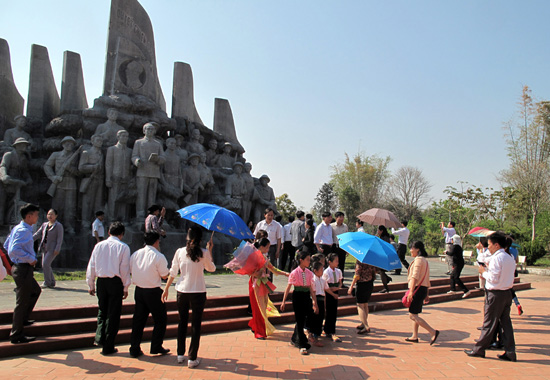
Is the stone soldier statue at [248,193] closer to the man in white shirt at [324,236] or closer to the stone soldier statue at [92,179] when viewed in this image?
the stone soldier statue at [92,179]

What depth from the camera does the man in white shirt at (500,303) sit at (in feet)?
18.6

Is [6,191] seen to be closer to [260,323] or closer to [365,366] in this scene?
[260,323]

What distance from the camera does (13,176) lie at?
12766 mm

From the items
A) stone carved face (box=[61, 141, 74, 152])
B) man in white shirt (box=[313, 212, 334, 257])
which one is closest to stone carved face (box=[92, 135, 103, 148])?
stone carved face (box=[61, 141, 74, 152])

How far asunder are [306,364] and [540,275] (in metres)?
16.2

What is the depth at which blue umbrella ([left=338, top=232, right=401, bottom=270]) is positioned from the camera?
6.25 m

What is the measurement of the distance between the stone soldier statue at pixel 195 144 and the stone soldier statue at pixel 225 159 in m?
1.40

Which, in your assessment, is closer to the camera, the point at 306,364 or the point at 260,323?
the point at 306,364

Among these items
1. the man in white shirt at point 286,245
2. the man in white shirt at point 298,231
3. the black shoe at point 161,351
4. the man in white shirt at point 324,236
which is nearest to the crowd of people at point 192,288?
the black shoe at point 161,351

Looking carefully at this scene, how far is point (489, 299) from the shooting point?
577cm

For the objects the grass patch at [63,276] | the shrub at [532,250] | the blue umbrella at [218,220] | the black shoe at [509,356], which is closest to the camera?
the blue umbrella at [218,220]

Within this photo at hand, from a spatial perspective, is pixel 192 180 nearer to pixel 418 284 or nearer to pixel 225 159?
pixel 225 159

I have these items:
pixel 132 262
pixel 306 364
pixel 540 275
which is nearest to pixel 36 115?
pixel 132 262

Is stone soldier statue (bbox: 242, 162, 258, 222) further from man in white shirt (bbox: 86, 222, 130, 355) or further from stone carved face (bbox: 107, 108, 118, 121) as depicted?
man in white shirt (bbox: 86, 222, 130, 355)
